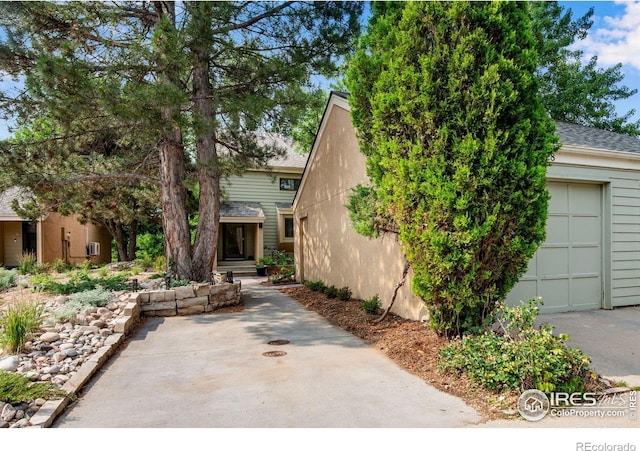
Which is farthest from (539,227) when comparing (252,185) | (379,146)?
(252,185)

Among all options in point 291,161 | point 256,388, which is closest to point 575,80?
point 291,161

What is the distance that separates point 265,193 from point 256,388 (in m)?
14.8

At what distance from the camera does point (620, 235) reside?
23.3 feet

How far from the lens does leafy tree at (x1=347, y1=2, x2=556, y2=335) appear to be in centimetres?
418

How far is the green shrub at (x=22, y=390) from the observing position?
315 cm

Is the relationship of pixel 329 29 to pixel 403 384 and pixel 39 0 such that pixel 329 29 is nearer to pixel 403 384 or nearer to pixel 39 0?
pixel 39 0

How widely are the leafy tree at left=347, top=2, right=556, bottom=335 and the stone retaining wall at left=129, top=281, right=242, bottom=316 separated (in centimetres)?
461

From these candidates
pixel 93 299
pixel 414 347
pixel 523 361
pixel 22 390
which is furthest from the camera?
pixel 93 299

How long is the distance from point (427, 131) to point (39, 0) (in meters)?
7.34

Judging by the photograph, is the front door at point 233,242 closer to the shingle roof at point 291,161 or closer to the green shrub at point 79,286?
the shingle roof at point 291,161

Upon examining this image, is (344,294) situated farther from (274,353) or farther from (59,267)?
(59,267)

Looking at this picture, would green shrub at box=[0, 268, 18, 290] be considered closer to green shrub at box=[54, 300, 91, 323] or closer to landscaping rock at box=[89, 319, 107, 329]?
green shrub at box=[54, 300, 91, 323]

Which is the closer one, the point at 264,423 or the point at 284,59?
the point at 264,423
